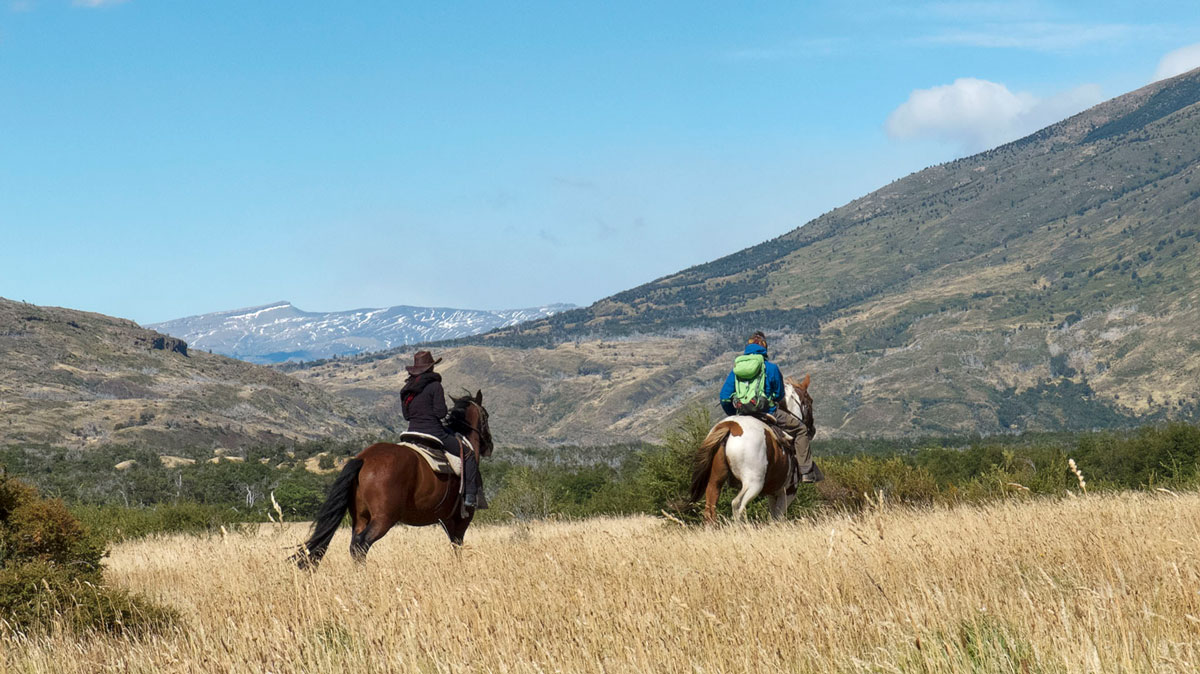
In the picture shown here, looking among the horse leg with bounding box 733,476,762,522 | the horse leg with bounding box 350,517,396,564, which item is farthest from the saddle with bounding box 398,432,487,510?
the horse leg with bounding box 733,476,762,522

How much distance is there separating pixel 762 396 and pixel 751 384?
25cm

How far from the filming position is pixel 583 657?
4.88m

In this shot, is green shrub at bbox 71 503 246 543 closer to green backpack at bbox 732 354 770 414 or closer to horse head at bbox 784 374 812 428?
green backpack at bbox 732 354 770 414

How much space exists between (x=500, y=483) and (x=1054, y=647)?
203 feet

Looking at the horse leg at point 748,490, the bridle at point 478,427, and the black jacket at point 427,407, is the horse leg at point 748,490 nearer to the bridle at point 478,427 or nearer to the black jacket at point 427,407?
the bridle at point 478,427

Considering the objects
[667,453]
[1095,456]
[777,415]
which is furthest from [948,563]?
[1095,456]

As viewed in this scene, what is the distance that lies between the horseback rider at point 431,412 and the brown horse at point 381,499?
0.19m

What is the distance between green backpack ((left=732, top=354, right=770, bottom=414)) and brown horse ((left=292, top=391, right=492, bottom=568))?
437 cm

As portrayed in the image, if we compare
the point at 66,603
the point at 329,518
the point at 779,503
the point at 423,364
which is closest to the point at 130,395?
the point at 423,364

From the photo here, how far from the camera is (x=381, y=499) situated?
1109 centimetres

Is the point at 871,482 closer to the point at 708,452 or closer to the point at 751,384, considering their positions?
the point at 751,384

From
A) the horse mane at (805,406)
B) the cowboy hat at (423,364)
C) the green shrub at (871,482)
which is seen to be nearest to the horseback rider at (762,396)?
the horse mane at (805,406)

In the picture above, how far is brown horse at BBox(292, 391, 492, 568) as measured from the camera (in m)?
10.6

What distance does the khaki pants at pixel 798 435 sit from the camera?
47.1ft
